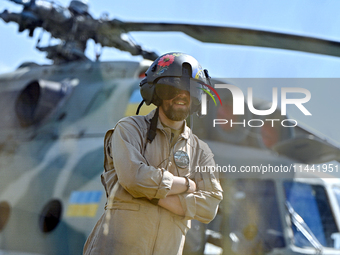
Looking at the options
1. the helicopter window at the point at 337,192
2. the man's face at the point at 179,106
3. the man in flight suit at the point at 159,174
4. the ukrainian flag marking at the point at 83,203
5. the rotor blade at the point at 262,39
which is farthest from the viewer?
the helicopter window at the point at 337,192

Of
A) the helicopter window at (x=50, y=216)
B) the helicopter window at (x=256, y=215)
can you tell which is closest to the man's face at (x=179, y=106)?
the helicopter window at (x=256, y=215)

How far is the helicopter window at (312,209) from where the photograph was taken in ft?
8.96

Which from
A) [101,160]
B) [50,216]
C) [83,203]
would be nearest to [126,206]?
[83,203]

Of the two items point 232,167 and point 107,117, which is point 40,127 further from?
point 232,167

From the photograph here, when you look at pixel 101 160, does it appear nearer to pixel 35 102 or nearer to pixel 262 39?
pixel 35 102

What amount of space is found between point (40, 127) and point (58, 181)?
2.54 feet

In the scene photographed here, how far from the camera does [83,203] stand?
2654mm

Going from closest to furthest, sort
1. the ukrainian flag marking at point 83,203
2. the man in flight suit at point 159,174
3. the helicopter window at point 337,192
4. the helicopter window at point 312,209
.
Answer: the man in flight suit at point 159,174
the ukrainian flag marking at point 83,203
the helicopter window at point 312,209
the helicopter window at point 337,192

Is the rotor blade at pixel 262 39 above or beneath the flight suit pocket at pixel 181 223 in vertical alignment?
above

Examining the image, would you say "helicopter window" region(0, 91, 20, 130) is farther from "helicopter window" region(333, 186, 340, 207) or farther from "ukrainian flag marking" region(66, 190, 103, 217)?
"helicopter window" region(333, 186, 340, 207)

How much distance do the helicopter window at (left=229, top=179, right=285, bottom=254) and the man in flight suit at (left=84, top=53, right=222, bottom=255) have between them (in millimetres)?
1467

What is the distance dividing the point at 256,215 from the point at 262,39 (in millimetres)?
1491

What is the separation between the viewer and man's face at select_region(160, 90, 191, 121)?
1.36 m

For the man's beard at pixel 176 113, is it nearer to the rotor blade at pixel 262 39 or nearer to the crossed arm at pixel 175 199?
the crossed arm at pixel 175 199
